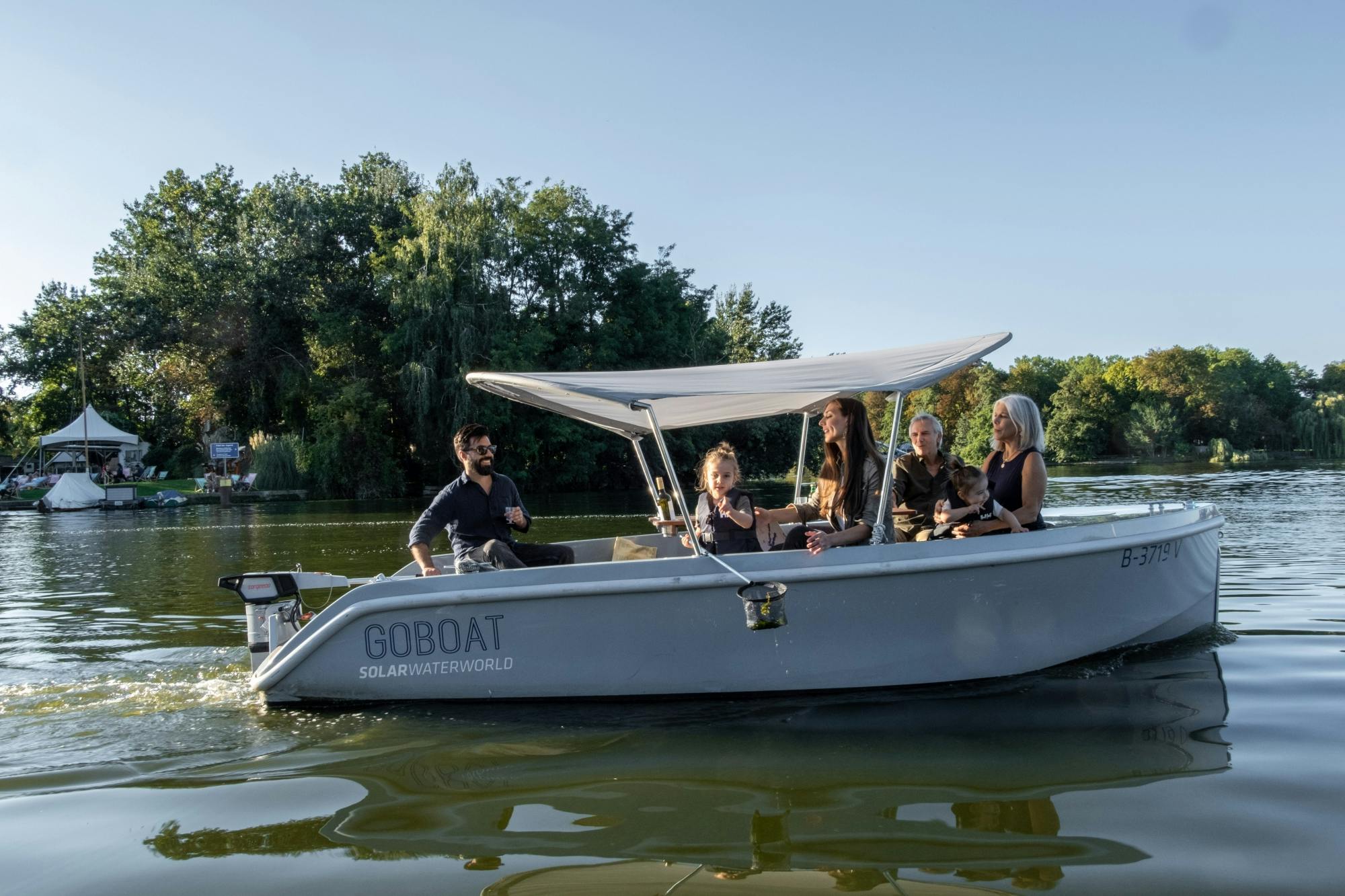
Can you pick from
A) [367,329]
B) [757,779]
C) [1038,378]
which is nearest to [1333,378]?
[1038,378]

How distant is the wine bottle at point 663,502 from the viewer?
709cm

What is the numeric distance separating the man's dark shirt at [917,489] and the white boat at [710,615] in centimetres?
74

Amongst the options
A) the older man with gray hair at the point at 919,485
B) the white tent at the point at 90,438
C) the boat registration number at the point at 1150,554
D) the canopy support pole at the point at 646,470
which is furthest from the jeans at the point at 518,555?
the white tent at the point at 90,438

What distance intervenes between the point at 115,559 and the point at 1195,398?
85.0 meters

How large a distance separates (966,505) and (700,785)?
254cm

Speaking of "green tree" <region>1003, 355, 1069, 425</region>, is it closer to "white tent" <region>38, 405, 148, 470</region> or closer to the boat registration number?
"white tent" <region>38, 405, 148, 470</region>

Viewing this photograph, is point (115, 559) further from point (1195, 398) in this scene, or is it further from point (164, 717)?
point (1195, 398)

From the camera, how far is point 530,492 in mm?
38719

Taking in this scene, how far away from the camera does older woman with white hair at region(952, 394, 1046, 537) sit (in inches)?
224

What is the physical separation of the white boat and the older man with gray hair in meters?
0.70

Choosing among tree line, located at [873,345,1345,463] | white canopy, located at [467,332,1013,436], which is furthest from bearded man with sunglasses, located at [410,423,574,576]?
tree line, located at [873,345,1345,463]

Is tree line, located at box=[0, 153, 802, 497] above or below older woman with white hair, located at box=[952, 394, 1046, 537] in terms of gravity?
above

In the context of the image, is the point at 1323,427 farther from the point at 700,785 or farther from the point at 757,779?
the point at 700,785

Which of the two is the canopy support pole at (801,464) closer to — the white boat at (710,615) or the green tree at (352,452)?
the white boat at (710,615)
